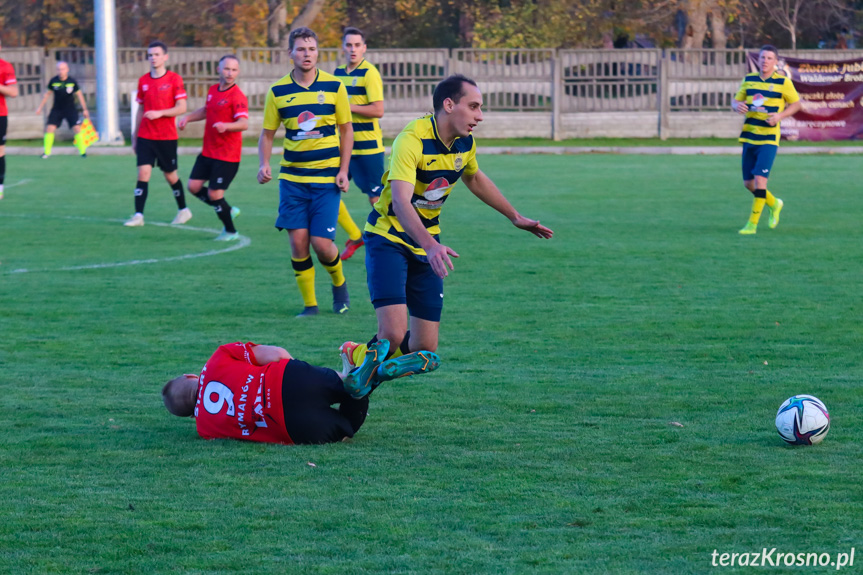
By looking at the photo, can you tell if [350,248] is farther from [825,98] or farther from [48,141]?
[825,98]

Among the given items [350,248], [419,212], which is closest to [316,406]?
[419,212]

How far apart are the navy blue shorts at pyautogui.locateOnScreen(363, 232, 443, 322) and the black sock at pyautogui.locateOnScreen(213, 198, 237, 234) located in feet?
24.9

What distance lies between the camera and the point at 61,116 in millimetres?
28719

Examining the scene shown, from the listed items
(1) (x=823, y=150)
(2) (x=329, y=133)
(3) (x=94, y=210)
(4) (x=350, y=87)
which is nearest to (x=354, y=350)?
(2) (x=329, y=133)

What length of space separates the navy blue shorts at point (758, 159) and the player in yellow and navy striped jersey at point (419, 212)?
8812mm

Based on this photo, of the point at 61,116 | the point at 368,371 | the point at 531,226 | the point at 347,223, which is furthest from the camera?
the point at 61,116

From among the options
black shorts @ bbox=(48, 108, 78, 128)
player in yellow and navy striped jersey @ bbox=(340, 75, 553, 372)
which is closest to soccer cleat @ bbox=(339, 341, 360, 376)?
player in yellow and navy striped jersey @ bbox=(340, 75, 553, 372)

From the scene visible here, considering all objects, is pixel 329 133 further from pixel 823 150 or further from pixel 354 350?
pixel 823 150

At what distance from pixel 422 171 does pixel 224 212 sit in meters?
8.18

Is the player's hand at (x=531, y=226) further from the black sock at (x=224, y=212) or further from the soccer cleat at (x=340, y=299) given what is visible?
the black sock at (x=224, y=212)

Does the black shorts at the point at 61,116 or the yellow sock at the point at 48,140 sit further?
the black shorts at the point at 61,116

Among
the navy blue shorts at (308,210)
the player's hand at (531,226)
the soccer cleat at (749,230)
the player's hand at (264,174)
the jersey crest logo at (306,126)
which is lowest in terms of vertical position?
the soccer cleat at (749,230)

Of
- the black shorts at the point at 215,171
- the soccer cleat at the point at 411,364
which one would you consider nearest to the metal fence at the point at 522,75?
the black shorts at the point at 215,171

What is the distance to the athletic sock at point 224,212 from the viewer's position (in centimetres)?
1351
